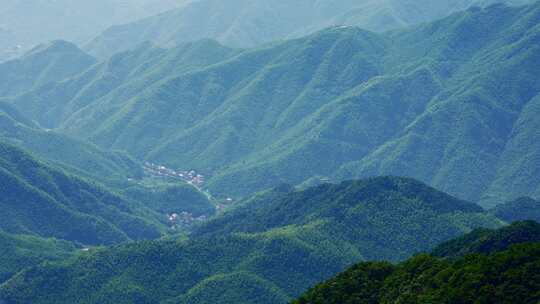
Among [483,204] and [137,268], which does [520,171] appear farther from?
[137,268]

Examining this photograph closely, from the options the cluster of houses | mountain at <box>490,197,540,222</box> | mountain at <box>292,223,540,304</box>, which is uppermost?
mountain at <box>490,197,540,222</box>

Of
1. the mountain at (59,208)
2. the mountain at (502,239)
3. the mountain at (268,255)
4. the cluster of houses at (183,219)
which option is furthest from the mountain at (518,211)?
the cluster of houses at (183,219)

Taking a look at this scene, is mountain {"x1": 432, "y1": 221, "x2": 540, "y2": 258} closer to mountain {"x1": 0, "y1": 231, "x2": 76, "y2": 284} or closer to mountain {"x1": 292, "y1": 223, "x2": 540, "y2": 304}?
mountain {"x1": 292, "y1": 223, "x2": 540, "y2": 304}

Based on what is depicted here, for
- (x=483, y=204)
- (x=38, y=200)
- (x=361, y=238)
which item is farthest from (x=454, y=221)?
(x=38, y=200)

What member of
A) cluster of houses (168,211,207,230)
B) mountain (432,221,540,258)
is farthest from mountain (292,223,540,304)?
cluster of houses (168,211,207,230)

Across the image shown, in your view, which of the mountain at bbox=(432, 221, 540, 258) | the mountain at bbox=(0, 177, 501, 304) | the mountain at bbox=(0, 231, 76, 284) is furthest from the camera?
the mountain at bbox=(0, 231, 76, 284)

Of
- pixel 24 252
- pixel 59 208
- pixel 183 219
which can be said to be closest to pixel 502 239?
pixel 24 252
